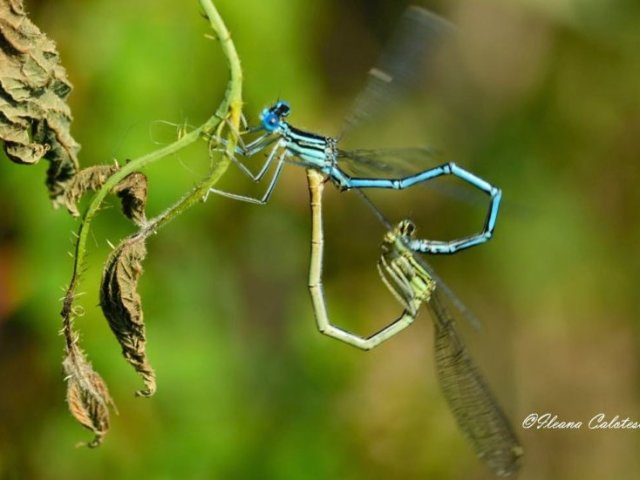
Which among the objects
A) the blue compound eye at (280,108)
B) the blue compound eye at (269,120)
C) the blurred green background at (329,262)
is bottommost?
the blurred green background at (329,262)

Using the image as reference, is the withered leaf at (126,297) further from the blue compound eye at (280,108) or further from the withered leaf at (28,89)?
the blue compound eye at (280,108)

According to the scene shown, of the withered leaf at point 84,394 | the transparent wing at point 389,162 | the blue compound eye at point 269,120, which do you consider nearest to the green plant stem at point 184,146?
the withered leaf at point 84,394

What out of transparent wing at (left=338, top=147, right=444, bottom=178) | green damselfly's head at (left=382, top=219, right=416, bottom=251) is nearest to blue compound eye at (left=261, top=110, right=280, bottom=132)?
transparent wing at (left=338, top=147, right=444, bottom=178)

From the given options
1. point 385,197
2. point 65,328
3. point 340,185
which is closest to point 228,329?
point 385,197

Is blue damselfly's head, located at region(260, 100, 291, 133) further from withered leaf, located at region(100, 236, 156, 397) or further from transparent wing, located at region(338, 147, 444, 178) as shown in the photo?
withered leaf, located at region(100, 236, 156, 397)

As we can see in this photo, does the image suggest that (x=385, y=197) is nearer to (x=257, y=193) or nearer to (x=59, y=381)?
(x=257, y=193)

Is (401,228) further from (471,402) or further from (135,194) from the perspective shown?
(135,194)

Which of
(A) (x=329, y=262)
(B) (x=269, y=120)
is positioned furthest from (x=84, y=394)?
(A) (x=329, y=262)
